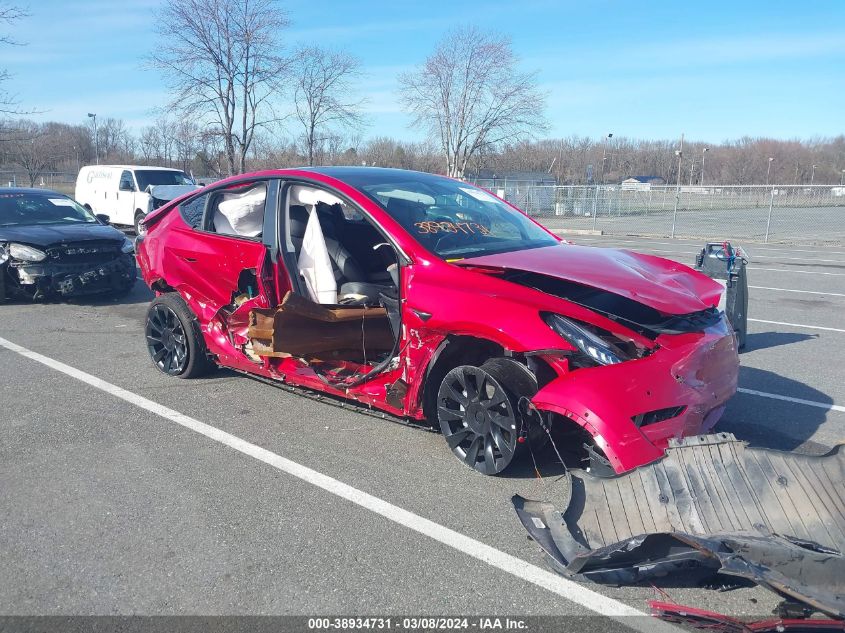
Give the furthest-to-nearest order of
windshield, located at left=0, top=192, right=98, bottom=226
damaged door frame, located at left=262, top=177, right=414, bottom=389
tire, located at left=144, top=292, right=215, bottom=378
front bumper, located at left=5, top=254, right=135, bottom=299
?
windshield, located at left=0, top=192, right=98, bottom=226
front bumper, located at left=5, top=254, right=135, bottom=299
tire, located at left=144, top=292, right=215, bottom=378
damaged door frame, located at left=262, top=177, right=414, bottom=389

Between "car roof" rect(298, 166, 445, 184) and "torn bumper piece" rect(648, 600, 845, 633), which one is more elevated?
"car roof" rect(298, 166, 445, 184)

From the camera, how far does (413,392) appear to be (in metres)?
4.21

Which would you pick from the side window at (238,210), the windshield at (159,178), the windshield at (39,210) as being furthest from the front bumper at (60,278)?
the windshield at (159,178)

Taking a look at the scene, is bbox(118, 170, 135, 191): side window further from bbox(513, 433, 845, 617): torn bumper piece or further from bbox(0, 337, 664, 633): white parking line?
bbox(513, 433, 845, 617): torn bumper piece

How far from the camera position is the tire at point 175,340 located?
5.73 metres

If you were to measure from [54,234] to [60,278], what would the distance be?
2.24ft

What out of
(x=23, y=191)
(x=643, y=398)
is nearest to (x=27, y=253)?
(x=23, y=191)

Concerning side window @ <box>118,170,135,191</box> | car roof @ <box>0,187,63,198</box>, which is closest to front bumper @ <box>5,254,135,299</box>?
car roof @ <box>0,187,63,198</box>

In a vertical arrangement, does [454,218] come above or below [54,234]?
above

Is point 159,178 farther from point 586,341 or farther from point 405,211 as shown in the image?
point 586,341

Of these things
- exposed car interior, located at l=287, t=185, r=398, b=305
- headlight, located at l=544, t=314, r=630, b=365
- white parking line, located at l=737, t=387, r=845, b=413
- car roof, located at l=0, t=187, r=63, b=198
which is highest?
car roof, located at l=0, t=187, r=63, b=198

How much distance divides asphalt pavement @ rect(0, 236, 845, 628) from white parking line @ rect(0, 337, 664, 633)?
0.01 m

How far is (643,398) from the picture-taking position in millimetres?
3350

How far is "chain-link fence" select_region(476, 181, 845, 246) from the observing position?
2356 centimetres
